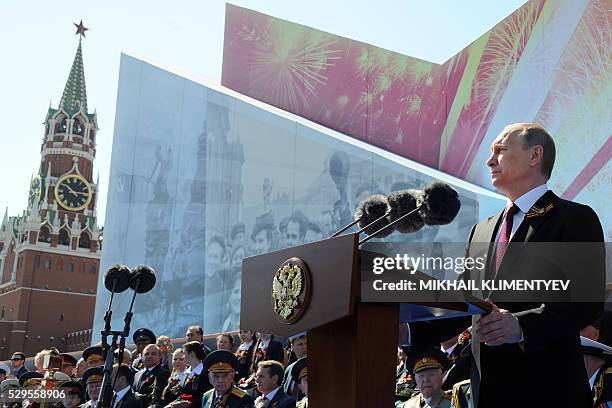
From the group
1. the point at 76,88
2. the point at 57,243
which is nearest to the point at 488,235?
the point at 57,243

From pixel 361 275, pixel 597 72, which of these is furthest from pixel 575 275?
pixel 597 72

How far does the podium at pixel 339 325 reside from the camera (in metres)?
1.41

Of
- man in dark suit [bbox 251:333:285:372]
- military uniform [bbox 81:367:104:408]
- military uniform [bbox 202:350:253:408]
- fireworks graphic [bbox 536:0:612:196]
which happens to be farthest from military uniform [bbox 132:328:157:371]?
fireworks graphic [bbox 536:0:612:196]

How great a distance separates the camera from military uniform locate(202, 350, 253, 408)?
16.5 feet

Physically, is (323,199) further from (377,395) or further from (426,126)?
(377,395)

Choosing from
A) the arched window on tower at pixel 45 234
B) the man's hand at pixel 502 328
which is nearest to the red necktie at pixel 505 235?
the man's hand at pixel 502 328

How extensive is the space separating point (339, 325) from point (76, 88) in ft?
169

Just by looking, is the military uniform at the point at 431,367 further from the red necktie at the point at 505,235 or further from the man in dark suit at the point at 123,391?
the man in dark suit at the point at 123,391

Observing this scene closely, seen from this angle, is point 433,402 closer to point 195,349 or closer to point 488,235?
point 488,235

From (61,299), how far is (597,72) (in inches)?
1496

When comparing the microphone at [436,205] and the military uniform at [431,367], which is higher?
the microphone at [436,205]

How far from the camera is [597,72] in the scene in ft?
36.7

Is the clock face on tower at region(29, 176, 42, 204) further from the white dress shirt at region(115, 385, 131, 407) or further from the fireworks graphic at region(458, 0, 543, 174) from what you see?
the white dress shirt at region(115, 385, 131, 407)

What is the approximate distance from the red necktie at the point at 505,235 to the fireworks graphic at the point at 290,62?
17.4 metres
